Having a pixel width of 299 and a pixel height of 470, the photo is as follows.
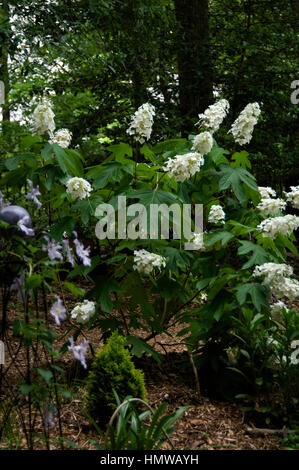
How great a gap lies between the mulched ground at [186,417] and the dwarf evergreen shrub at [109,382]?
118 millimetres

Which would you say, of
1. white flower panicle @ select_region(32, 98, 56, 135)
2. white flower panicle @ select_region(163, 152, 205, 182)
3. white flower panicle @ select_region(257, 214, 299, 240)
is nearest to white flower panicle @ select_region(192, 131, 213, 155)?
white flower panicle @ select_region(163, 152, 205, 182)

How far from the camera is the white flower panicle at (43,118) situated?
2662 mm

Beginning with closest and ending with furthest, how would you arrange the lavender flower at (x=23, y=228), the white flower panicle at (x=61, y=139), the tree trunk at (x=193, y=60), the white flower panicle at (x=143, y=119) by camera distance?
the lavender flower at (x=23, y=228) < the white flower panicle at (x=143, y=119) < the white flower panicle at (x=61, y=139) < the tree trunk at (x=193, y=60)

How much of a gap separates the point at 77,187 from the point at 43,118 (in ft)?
1.71

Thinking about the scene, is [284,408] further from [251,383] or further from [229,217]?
[229,217]

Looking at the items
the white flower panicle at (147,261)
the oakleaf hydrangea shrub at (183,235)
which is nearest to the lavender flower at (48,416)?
the oakleaf hydrangea shrub at (183,235)

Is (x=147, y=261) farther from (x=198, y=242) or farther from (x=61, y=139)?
(x=61, y=139)

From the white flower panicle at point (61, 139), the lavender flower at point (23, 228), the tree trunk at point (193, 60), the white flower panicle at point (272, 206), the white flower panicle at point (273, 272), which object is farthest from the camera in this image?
the tree trunk at point (193, 60)

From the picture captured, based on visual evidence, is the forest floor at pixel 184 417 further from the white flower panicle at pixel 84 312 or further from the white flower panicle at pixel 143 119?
the white flower panicle at pixel 143 119

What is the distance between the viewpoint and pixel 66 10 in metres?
4.73

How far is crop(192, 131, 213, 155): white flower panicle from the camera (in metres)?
2.75

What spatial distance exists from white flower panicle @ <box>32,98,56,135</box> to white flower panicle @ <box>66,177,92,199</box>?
17.5 inches

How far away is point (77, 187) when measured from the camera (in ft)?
8.12
